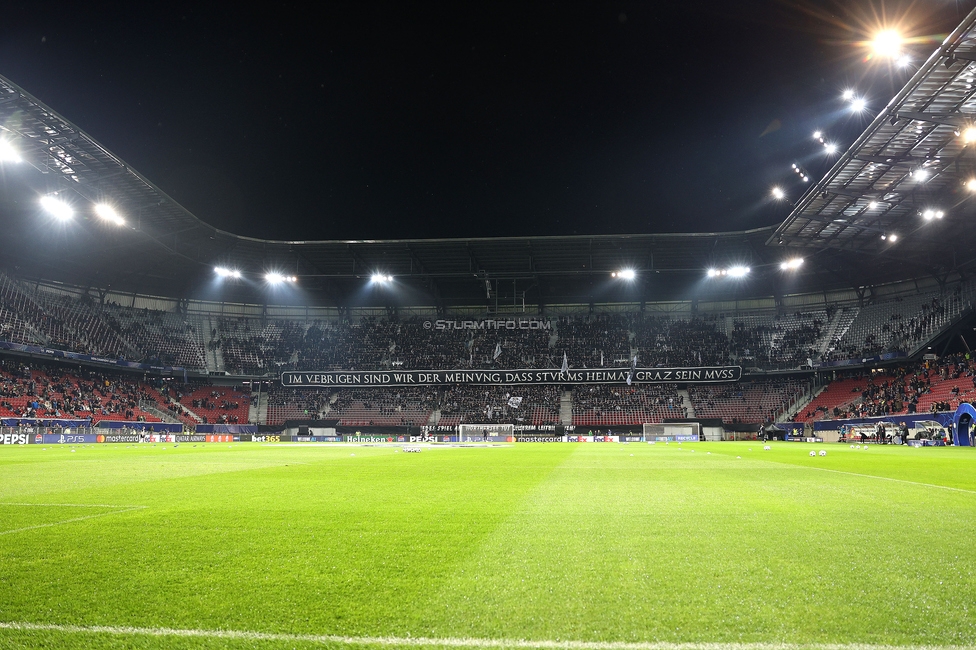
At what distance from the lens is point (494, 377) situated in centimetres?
5959

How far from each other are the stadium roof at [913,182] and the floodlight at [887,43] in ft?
11.5

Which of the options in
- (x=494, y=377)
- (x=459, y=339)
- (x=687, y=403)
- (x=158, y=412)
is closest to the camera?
(x=158, y=412)

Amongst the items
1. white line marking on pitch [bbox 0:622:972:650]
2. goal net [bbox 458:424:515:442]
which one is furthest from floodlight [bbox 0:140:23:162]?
white line marking on pitch [bbox 0:622:972:650]

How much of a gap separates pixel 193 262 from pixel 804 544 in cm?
5642

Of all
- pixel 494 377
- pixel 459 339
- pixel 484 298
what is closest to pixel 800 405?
pixel 494 377

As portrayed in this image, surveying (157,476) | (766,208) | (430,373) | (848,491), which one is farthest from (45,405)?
(766,208)

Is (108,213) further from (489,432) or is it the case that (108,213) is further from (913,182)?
(913,182)

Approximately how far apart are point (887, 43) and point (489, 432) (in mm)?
38797

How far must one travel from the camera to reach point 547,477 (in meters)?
12.3

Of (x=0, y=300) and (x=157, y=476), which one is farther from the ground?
(x=0, y=300)

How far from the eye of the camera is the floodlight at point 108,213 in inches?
1436

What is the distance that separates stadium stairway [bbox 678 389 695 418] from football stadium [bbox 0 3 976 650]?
0.90m

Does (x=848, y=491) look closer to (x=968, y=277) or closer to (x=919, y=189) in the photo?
(x=919, y=189)

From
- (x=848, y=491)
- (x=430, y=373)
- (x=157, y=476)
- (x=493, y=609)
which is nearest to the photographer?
(x=493, y=609)
